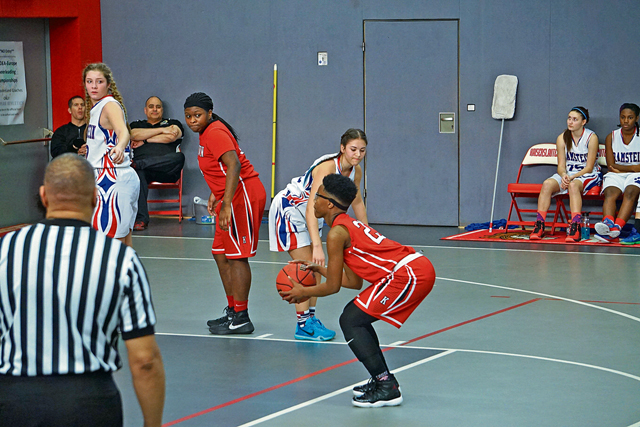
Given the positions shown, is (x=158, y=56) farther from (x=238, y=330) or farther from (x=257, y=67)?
(x=238, y=330)

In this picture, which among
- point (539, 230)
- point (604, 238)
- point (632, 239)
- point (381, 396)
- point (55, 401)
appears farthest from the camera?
point (539, 230)

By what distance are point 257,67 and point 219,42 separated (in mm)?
662

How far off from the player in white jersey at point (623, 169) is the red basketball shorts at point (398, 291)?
5808 millimetres

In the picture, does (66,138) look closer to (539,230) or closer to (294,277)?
(539,230)

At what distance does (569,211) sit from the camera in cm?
1098

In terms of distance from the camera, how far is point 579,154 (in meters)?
10.3

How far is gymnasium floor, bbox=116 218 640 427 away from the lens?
14.0 ft

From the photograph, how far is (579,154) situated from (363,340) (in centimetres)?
663

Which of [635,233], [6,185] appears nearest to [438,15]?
[635,233]

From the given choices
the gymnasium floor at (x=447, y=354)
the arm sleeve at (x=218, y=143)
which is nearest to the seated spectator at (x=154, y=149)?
the gymnasium floor at (x=447, y=354)

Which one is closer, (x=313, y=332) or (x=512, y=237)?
(x=313, y=332)

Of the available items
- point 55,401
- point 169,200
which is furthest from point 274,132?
point 55,401

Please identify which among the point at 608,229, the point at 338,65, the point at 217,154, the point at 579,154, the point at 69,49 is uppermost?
the point at 69,49

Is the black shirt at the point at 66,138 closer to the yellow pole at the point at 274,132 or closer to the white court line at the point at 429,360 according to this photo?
the yellow pole at the point at 274,132
